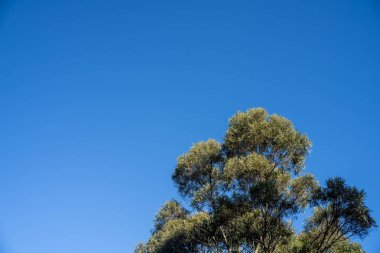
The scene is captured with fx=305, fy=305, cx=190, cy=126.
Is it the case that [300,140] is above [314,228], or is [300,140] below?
above

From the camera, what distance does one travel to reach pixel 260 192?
2864 cm

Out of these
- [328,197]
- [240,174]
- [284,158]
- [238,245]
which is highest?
[284,158]

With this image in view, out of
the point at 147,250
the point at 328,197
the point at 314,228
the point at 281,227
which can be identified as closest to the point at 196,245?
the point at 147,250

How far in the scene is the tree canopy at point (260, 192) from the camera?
2855 cm

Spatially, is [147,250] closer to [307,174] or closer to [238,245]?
[238,245]

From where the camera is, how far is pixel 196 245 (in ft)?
151

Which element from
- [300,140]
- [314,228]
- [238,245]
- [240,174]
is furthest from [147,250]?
[300,140]

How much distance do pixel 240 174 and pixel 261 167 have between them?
7.18 ft

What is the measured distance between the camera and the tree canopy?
28.5 m

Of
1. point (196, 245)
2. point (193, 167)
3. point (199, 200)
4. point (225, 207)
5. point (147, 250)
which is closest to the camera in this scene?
point (225, 207)

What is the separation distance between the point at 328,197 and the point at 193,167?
15167 mm

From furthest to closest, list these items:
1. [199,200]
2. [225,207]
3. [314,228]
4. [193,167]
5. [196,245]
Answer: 1. [196,245]
2. [314,228]
3. [193,167]
4. [199,200]
5. [225,207]

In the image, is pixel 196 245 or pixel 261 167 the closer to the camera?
pixel 261 167

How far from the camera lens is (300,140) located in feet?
106
